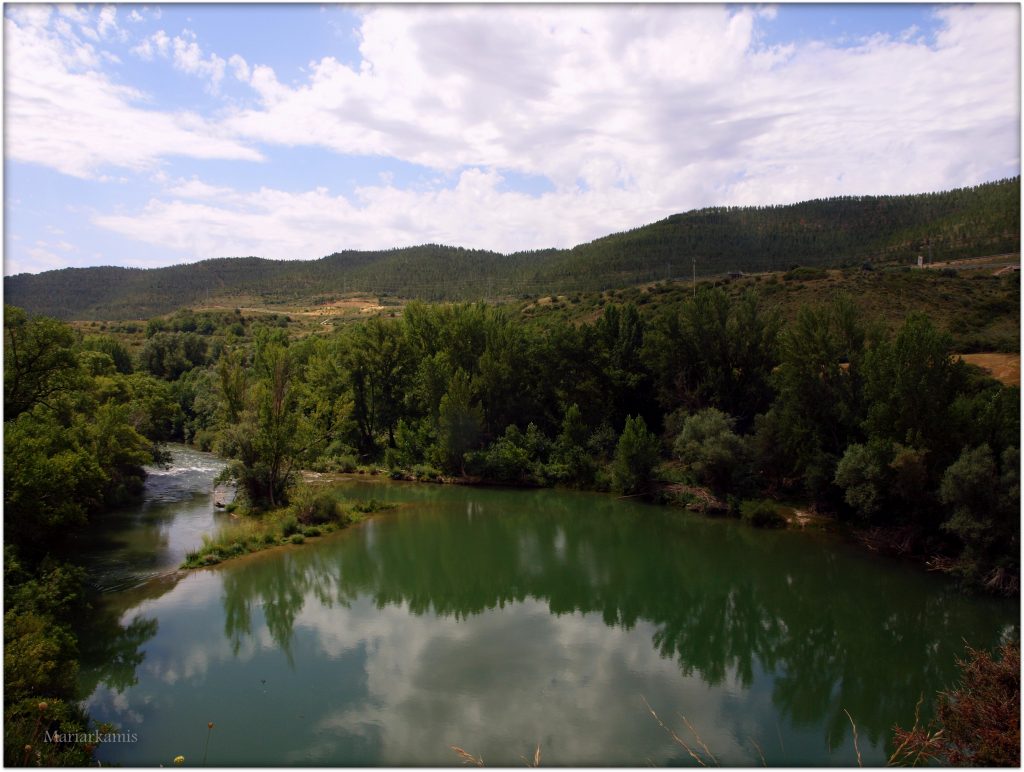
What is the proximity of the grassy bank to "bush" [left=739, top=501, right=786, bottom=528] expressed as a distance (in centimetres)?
1504

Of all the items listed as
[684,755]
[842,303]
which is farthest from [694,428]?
[684,755]

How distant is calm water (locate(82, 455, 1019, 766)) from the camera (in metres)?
11.7

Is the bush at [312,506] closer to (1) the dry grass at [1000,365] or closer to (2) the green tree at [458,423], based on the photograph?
(2) the green tree at [458,423]

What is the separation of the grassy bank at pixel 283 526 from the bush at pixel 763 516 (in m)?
15.0

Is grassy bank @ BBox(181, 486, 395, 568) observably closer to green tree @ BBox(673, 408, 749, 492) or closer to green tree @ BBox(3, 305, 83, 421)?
green tree @ BBox(3, 305, 83, 421)

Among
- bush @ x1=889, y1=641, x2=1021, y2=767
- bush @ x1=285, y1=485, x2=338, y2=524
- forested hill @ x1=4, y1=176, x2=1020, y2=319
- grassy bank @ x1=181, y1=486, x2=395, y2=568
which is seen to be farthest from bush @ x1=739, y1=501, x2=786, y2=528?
forested hill @ x1=4, y1=176, x2=1020, y2=319

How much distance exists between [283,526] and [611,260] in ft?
206

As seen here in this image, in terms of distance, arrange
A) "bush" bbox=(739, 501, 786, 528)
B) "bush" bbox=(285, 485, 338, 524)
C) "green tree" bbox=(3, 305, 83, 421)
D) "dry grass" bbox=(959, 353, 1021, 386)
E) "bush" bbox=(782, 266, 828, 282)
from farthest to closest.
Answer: "bush" bbox=(782, 266, 828, 282)
"dry grass" bbox=(959, 353, 1021, 386)
"bush" bbox=(739, 501, 786, 528)
"bush" bbox=(285, 485, 338, 524)
"green tree" bbox=(3, 305, 83, 421)

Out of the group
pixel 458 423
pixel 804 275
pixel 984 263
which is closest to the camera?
pixel 458 423

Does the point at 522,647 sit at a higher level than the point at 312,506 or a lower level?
lower

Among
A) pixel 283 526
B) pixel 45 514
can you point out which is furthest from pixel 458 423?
pixel 45 514

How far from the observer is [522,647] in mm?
15422

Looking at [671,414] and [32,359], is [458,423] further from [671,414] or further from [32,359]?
[32,359]

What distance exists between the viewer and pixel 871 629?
55.7 ft
